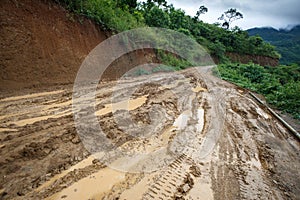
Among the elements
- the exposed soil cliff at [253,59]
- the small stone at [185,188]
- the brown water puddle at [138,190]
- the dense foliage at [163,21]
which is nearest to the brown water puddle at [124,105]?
the brown water puddle at [138,190]

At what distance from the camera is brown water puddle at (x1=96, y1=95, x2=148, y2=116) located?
19.8ft

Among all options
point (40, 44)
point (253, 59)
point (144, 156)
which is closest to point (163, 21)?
point (40, 44)

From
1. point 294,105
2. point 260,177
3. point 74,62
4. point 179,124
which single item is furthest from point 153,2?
point 260,177

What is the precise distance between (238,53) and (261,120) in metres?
46.9

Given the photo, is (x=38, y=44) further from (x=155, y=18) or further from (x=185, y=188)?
(x=155, y=18)

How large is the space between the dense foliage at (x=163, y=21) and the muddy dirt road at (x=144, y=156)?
897 centimetres

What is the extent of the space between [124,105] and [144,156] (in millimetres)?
3057

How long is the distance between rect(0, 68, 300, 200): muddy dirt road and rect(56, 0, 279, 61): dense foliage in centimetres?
897

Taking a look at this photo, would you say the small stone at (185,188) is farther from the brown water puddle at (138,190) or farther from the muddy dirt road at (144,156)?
the brown water puddle at (138,190)

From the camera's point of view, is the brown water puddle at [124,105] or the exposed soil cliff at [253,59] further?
the exposed soil cliff at [253,59]

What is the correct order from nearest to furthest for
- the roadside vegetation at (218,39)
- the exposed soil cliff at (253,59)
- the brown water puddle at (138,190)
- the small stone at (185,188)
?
the brown water puddle at (138,190)
the small stone at (185,188)
the roadside vegetation at (218,39)
the exposed soil cliff at (253,59)

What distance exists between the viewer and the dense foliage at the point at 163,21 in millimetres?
14227

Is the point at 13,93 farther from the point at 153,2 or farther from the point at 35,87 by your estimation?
the point at 153,2

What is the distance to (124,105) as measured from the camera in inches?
270
